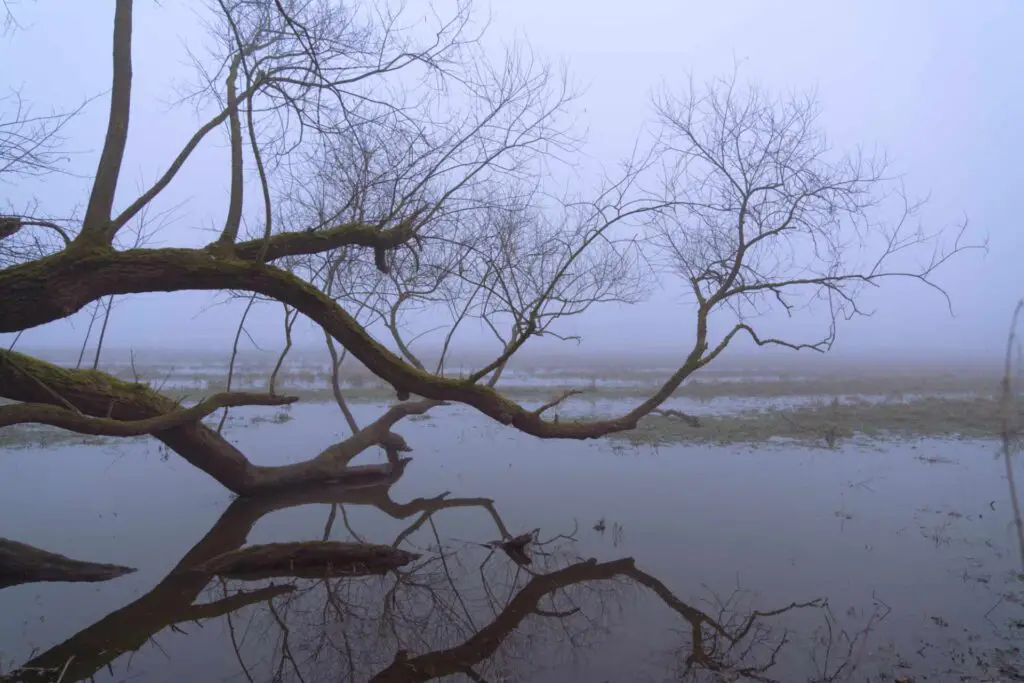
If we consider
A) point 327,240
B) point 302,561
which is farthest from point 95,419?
point 327,240

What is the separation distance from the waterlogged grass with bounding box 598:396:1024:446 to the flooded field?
0.85 meters

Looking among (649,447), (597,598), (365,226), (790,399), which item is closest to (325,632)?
(597,598)

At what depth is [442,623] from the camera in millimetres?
5961

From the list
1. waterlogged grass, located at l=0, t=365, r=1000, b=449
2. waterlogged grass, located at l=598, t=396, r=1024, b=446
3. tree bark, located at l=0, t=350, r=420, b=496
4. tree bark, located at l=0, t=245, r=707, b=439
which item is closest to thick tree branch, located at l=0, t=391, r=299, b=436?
tree bark, located at l=0, t=350, r=420, b=496

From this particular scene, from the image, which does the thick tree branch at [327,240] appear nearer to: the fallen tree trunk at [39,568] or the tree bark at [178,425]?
the tree bark at [178,425]

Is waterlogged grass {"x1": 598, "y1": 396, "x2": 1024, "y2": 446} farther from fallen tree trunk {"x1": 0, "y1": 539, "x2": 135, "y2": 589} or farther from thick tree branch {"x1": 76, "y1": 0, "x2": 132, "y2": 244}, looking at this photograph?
thick tree branch {"x1": 76, "y1": 0, "x2": 132, "y2": 244}

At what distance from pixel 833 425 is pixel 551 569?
35.2 feet

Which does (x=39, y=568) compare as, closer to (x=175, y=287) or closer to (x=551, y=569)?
(x=175, y=287)

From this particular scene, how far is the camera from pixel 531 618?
611 cm

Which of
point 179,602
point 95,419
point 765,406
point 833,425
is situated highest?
point 95,419

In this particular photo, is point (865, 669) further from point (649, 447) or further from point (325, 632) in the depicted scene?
point (649, 447)

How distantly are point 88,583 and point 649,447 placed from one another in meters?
9.44

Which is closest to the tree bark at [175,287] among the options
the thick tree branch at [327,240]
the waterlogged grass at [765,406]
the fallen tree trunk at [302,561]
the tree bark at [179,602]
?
the thick tree branch at [327,240]

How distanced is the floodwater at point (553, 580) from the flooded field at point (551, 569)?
0.03 metres
